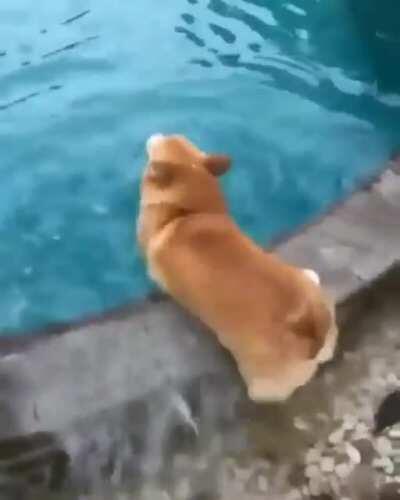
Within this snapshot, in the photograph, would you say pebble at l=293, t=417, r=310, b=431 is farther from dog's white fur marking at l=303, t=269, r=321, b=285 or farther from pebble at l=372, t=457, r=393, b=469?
dog's white fur marking at l=303, t=269, r=321, b=285

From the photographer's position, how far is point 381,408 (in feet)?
6.73

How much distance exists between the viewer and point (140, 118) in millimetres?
2766

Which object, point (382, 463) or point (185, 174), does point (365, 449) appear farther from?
point (185, 174)

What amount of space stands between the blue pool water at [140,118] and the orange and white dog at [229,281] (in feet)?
0.95

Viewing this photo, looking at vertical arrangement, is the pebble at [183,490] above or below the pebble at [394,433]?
above

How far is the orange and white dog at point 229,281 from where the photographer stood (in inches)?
73.4

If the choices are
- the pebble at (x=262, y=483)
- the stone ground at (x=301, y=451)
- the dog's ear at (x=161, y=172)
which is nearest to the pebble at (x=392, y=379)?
the stone ground at (x=301, y=451)

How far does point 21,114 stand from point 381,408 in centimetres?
122

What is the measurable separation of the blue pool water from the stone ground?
39cm

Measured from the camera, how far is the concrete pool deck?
6.04 feet

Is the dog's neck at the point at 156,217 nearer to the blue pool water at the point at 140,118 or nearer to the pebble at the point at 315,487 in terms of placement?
the blue pool water at the point at 140,118

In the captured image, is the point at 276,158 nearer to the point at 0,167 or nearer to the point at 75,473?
the point at 0,167

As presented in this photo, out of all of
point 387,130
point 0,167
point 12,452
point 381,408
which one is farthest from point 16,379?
point 387,130

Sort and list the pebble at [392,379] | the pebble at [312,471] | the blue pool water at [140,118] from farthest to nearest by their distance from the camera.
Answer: the blue pool water at [140,118]
the pebble at [392,379]
the pebble at [312,471]
